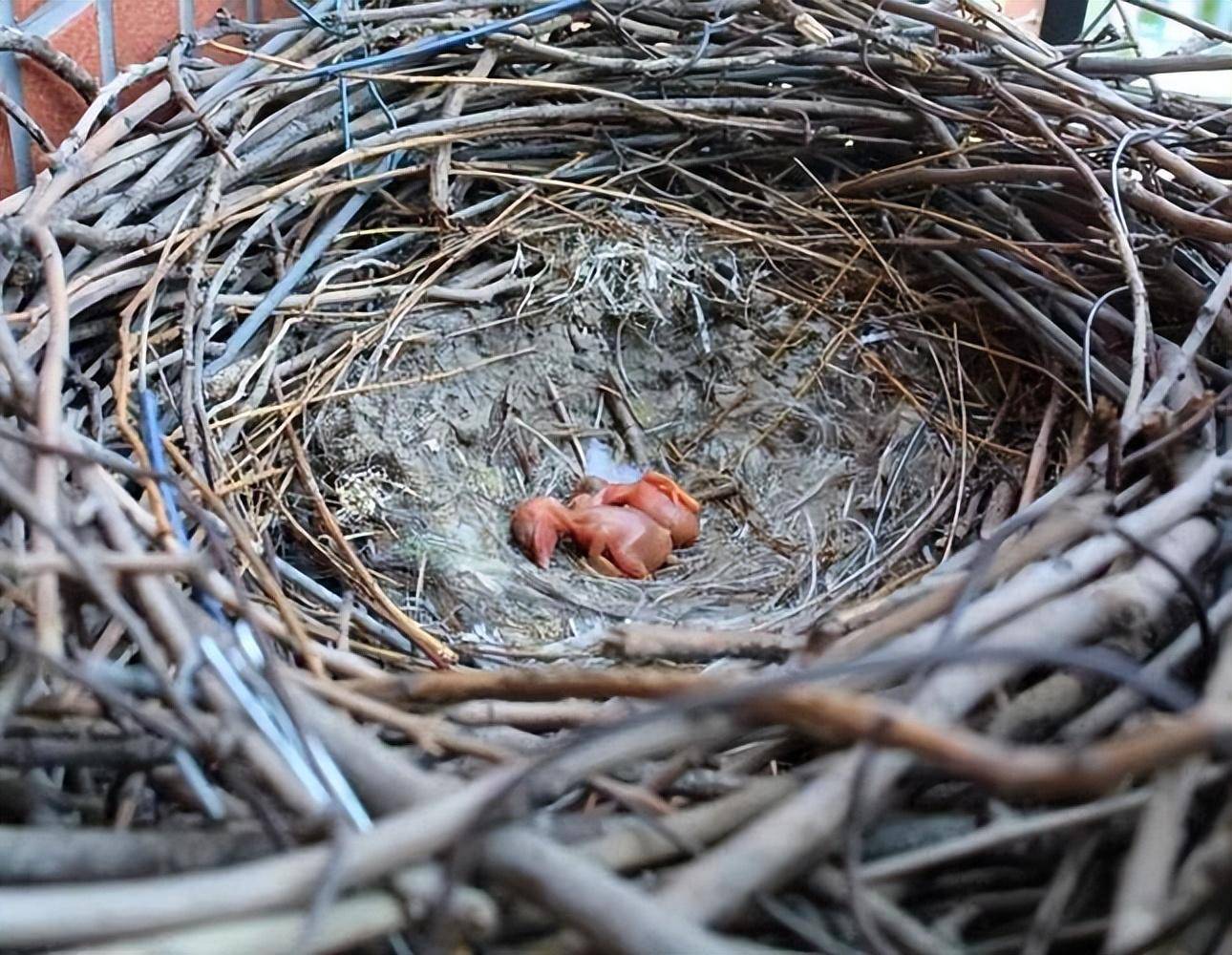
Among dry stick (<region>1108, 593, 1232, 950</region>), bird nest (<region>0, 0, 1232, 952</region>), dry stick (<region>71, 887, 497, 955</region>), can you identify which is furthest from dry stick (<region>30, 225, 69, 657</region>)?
dry stick (<region>1108, 593, 1232, 950</region>)

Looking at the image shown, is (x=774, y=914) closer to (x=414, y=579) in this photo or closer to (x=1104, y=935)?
(x=1104, y=935)

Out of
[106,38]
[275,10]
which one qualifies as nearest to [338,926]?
[106,38]

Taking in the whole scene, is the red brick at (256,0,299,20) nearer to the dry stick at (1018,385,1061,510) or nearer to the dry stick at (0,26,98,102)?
the dry stick at (0,26,98,102)

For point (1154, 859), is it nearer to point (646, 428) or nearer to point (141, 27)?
point (646, 428)

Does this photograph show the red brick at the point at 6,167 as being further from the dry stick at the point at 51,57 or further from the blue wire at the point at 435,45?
the blue wire at the point at 435,45

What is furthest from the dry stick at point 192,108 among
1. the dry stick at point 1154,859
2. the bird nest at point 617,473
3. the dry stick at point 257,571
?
the dry stick at point 1154,859

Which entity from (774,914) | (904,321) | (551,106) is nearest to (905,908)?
(774,914)
